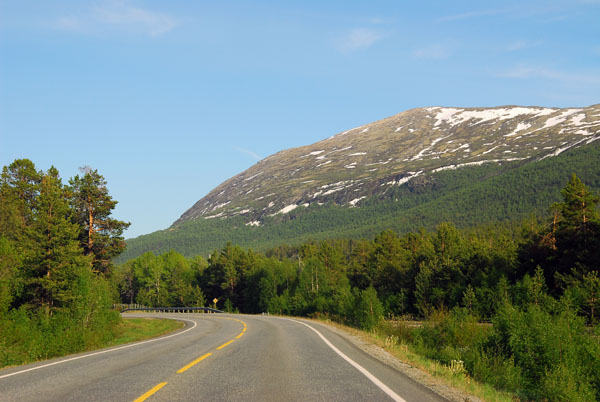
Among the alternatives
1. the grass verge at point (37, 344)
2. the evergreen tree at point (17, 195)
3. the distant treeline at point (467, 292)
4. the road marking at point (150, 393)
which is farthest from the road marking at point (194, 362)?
the evergreen tree at point (17, 195)

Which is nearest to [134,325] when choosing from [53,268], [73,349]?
[53,268]

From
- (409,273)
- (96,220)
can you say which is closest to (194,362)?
(96,220)

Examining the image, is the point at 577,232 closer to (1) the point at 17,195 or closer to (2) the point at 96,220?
(2) the point at 96,220

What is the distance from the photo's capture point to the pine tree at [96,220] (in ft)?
154

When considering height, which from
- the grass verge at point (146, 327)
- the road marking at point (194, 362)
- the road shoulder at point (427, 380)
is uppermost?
the road marking at point (194, 362)

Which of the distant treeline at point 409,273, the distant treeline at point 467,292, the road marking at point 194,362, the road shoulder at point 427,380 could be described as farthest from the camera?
the distant treeline at point 409,273

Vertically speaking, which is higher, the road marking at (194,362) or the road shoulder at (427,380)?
the road marking at (194,362)

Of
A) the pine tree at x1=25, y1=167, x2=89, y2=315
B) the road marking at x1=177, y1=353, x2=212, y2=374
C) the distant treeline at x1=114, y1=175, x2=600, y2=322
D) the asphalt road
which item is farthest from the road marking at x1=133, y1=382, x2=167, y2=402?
the pine tree at x1=25, y1=167, x2=89, y2=315

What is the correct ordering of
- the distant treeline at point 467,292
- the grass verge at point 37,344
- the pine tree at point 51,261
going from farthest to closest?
the pine tree at point 51,261
the grass verge at point 37,344
the distant treeline at point 467,292

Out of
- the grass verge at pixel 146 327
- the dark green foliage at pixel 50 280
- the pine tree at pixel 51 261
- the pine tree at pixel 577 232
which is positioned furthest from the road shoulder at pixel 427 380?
the pine tree at pixel 577 232

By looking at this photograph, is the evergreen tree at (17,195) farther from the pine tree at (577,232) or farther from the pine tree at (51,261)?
the pine tree at (577,232)

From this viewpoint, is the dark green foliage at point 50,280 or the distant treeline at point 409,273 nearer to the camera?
the dark green foliage at point 50,280

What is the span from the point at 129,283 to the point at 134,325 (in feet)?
277

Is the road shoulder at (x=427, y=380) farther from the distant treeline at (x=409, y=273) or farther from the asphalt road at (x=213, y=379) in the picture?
the distant treeline at (x=409, y=273)
